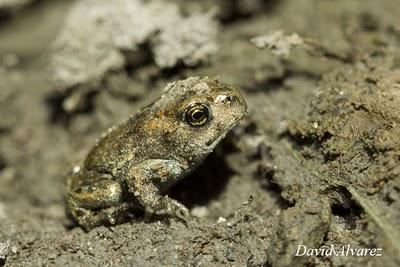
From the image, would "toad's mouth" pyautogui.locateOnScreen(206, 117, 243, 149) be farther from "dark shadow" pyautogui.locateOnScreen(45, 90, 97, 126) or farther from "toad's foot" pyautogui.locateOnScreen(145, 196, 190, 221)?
"dark shadow" pyautogui.locateOnScreen(45, 90, 97, 126)

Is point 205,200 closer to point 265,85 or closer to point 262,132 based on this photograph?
point 262,132

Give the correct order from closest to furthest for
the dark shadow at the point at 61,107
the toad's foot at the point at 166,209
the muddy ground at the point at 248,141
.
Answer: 1. the muddy ground at the point at 248,141
2. the toad's foot at the point at 166,209
3. the dark shadow at the point at 61,107

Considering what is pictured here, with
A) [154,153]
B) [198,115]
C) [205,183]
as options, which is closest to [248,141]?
[205,183]

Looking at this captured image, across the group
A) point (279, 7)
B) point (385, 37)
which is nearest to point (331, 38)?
point (385, 37)

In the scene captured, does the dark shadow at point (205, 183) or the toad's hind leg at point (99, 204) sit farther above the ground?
the toad's hind leg at point (99, 204)

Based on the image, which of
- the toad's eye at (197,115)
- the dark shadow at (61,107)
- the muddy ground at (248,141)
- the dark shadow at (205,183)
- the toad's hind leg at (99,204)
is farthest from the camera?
the dark shadow at (61,107)

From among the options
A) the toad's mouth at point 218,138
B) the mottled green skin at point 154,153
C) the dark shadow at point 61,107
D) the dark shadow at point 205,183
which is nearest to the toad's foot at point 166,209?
the mottled green skin at point 154,153

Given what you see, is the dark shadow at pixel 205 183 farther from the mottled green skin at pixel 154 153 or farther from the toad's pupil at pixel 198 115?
the toad's pupil at pixel 198 115

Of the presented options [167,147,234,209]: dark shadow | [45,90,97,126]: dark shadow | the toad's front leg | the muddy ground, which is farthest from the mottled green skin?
[45,90,97,126]: dark shadow
